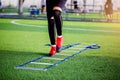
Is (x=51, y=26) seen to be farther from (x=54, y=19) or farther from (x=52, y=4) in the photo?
(x=52, y=4)

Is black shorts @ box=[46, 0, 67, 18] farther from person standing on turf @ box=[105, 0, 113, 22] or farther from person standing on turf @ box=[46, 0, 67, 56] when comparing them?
person standing on turf @ box=[105, 0, 113, 22]

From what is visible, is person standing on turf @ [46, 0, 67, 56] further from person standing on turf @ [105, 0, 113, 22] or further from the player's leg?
person standing on turf @ [105, 0, 113, 22]

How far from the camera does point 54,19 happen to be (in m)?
2.44

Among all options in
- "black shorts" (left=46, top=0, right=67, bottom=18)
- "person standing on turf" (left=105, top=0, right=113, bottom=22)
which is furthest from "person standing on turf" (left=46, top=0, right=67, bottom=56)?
"person standing on turf" (left=105, top=0, right=113, bottom=22)

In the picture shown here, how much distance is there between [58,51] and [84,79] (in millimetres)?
862

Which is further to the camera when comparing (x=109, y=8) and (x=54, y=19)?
(x=109, y=8)

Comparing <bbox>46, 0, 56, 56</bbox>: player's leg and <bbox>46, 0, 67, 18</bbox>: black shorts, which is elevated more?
<bbox>46, 0, 67, 18</bbox>: black shorts

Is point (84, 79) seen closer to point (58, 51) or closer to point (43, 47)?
point (58, 51)

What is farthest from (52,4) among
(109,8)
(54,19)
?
(109,8)

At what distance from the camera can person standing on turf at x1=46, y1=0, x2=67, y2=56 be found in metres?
2.36

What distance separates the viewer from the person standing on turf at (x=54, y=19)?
93.0 inches

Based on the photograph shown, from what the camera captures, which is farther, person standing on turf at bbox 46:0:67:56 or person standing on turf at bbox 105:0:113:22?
person standing on turf at bbox 105:0:113:22

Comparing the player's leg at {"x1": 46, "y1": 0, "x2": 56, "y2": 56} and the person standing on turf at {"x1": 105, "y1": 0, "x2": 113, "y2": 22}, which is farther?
the person standing on turf at {"x1": 105, "y1": 0, "x2": 113, "y2": 22}

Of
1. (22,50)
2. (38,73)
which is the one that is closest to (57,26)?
(22,50)
